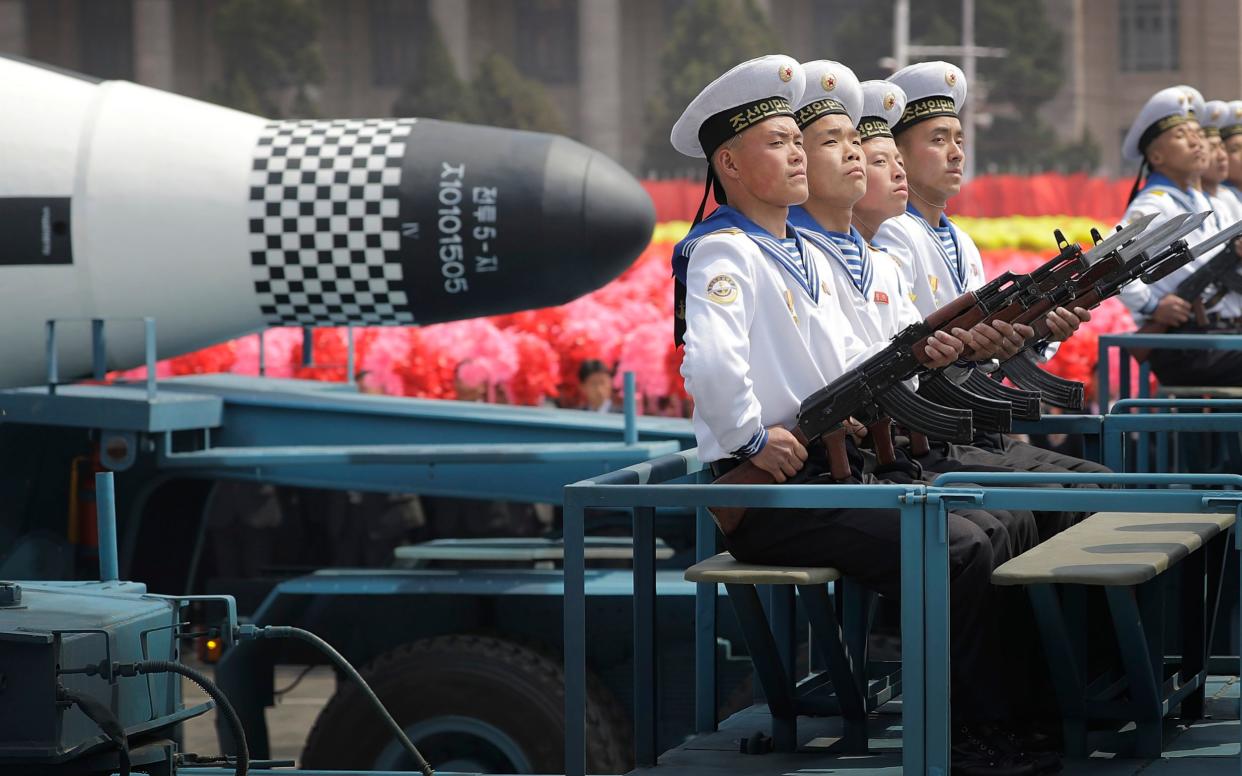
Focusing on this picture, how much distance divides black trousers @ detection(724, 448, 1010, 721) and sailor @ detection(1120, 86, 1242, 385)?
3.99 m

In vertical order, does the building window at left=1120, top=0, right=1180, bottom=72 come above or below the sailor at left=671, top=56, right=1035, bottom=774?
above

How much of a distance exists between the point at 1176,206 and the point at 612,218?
2.33 m

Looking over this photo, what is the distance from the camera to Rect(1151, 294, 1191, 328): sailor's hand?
806 centimetres

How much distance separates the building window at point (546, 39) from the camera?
250 feet

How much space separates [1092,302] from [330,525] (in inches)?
224

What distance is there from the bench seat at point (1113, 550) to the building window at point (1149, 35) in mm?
68870

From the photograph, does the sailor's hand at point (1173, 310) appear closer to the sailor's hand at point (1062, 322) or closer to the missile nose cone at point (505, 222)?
the missile nose cone at point (505, 222)

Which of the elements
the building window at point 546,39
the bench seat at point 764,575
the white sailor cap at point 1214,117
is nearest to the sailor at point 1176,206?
the white sailor cap at point 1214,117

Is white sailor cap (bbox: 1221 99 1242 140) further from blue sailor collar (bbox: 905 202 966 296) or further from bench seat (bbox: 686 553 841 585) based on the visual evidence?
bench seat (bbox: 686 553 841 585)

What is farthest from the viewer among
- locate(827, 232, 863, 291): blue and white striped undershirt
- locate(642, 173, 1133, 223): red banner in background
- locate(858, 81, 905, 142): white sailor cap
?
locate(642, 173, 1133, 223): red banner in background

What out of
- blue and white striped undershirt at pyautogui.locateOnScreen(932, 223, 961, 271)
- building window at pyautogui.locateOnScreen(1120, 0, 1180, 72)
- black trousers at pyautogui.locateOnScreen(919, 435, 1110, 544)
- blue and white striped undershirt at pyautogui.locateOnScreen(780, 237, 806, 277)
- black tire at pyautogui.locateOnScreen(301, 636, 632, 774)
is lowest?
black tire at pyautogui.locateOnScreen(301, 636, 632, 774)

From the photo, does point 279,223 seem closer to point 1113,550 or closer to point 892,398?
point 892,398

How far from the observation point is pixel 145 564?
8219mm

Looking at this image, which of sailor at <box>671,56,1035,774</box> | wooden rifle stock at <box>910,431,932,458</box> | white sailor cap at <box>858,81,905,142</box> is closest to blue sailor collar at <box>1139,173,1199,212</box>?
white sailor cap at <box>858,81,905,142</box>
